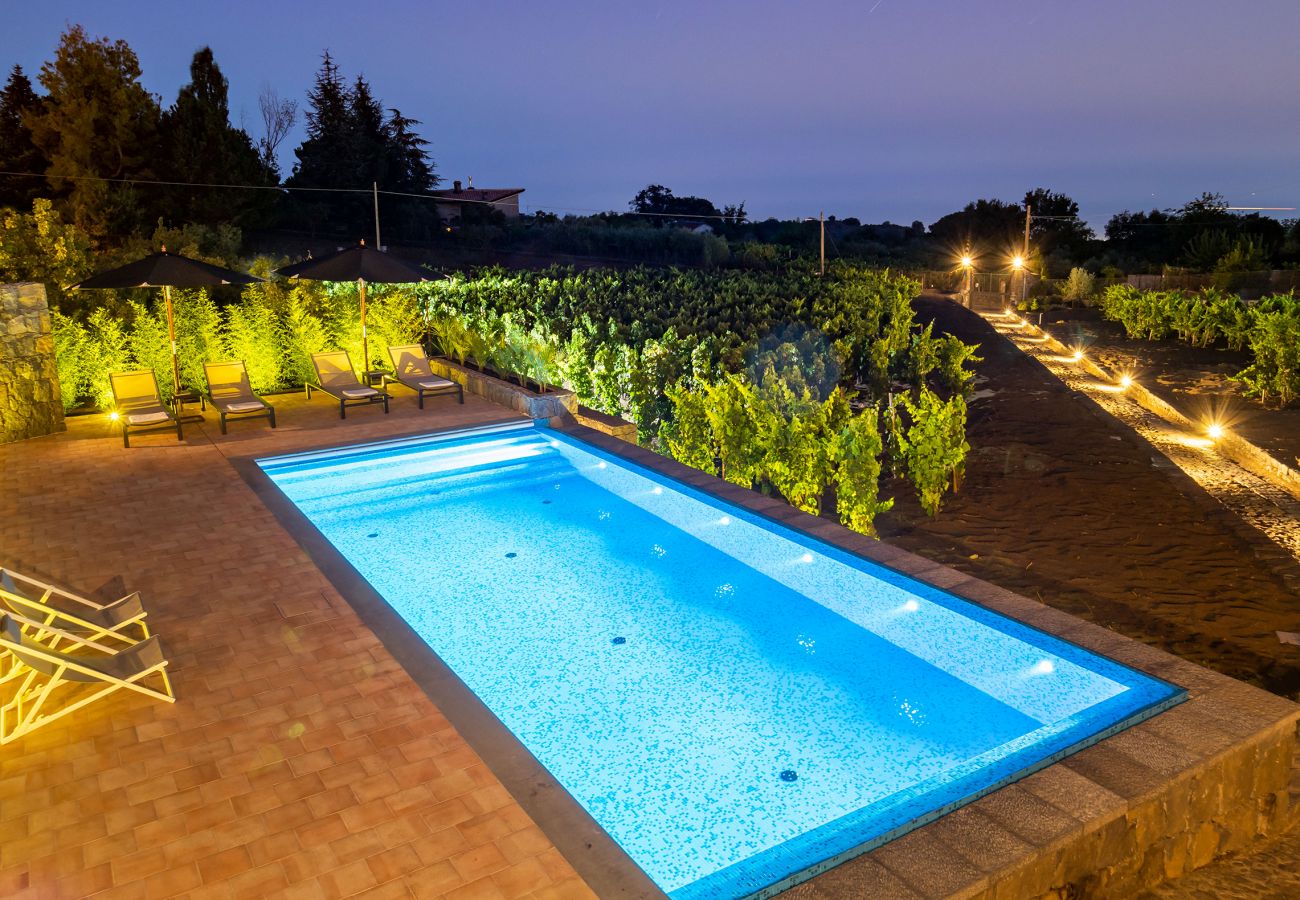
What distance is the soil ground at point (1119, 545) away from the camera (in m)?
6.46

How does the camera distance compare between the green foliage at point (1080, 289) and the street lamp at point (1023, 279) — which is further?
the street lamp at point (1023, 279)

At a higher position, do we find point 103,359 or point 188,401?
point 103,359

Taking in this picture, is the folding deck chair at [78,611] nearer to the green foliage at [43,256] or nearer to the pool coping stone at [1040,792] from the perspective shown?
the pool coping stone at [1040,792]

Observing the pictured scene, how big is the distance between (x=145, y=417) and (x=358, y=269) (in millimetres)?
2946

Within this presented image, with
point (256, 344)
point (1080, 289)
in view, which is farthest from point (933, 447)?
point (1080, 289)

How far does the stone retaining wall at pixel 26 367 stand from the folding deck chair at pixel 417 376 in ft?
11.7

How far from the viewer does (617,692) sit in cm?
491

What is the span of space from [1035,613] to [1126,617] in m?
2.38

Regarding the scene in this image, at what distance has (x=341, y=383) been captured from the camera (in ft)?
37.7

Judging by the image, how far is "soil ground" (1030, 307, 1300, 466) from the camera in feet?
40.0

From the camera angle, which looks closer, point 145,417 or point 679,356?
point 145,417

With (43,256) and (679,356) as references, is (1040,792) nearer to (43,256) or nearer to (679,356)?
(679,356)

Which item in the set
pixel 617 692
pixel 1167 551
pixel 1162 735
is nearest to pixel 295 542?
pixel 617 692

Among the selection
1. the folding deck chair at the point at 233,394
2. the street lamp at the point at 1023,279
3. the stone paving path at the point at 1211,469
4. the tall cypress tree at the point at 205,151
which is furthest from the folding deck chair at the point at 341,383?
the street lamp at the point at 1023,279
